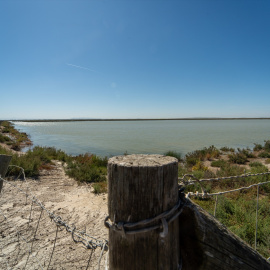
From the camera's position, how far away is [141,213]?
2.55ft

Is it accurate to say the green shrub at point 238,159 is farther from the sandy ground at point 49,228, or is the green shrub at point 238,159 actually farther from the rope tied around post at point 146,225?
the rope tied around post at point 146,225

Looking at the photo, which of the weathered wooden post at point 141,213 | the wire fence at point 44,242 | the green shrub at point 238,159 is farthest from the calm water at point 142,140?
the weathered wooden post at point 141,213

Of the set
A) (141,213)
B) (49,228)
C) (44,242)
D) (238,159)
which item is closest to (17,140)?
(49,228)

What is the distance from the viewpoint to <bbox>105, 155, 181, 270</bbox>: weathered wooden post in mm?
768

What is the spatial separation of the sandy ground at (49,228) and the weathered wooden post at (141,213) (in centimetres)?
185

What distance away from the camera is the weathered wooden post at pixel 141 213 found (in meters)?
0.77

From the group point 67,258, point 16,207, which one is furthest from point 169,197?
point 16,207

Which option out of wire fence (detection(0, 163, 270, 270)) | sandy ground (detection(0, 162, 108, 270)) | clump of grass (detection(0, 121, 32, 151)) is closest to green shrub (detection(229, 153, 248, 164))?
wire fence (detection(0, 163, 270, 270))

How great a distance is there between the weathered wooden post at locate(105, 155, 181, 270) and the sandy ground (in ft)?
6.07

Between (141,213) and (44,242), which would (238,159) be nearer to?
(44,242)

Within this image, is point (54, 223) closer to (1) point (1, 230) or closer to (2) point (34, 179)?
(1) point (1, 230)

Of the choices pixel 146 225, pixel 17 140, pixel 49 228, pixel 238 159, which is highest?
pixel 146 225

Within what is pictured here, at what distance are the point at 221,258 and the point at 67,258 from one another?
2745mm

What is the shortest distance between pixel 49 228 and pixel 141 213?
3.64 m
